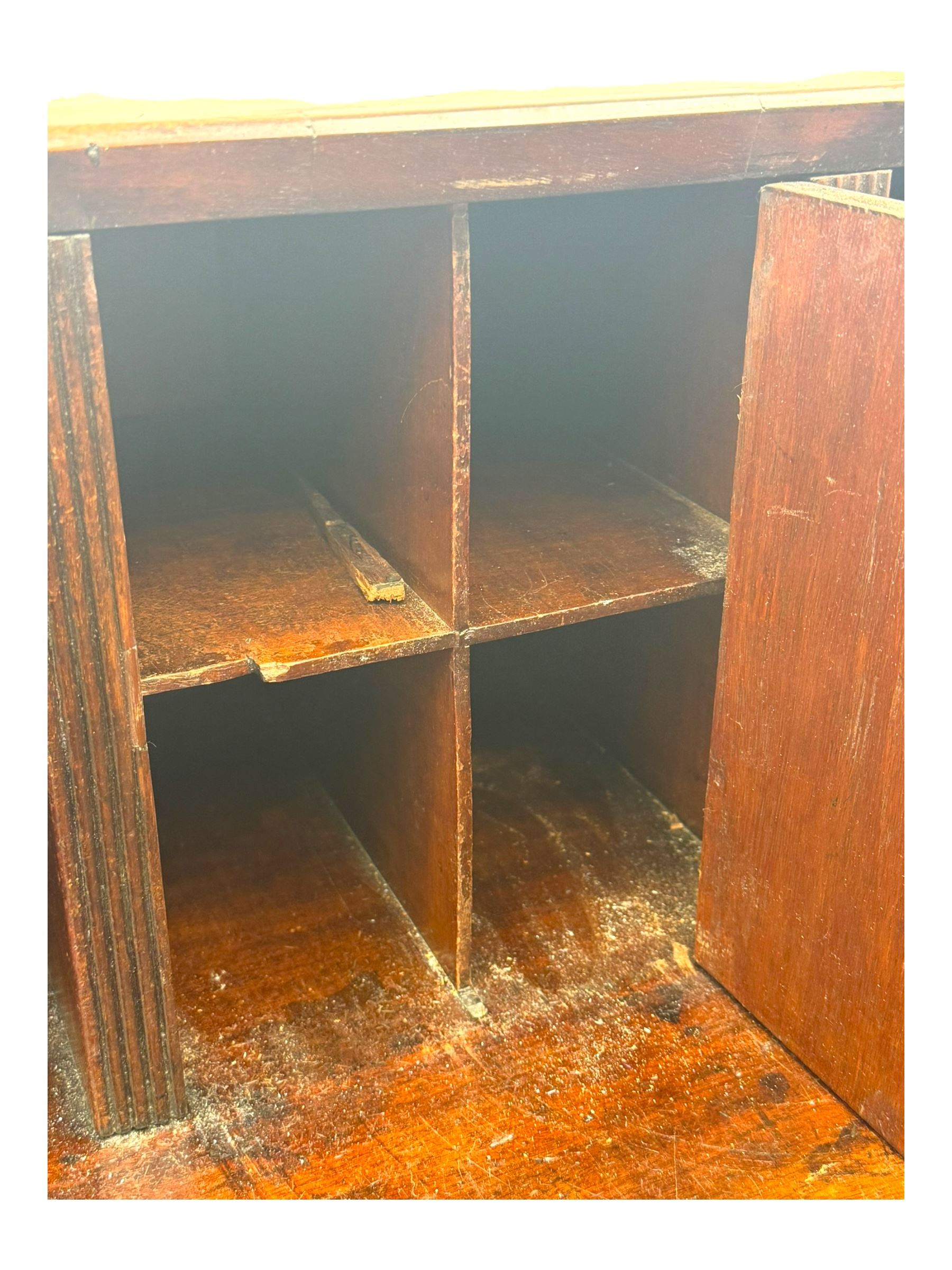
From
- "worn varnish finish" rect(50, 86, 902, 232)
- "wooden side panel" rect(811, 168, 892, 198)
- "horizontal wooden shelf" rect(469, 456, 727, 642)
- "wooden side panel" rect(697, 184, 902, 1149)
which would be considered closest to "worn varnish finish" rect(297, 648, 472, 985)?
"horizontal wooden shelf" rect(469, 456, 727, 642)

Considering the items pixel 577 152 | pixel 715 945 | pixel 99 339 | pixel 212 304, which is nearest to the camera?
pixel 99 339

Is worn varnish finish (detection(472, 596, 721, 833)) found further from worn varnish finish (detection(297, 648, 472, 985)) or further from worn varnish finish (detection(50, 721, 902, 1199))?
worn varnish finish (detection(297, 648, 472, 985))

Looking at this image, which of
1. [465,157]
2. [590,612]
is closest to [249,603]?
[590,612]

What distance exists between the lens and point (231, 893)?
5.46 ft

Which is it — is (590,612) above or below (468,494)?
below

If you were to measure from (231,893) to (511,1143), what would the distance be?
529 millimetres

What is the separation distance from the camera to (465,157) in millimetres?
1121

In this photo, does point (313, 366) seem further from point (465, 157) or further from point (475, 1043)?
point (475, 1043)

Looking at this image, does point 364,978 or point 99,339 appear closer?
point 99,339

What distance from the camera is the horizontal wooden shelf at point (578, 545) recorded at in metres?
1.41

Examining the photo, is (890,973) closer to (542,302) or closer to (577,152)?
(577,152)

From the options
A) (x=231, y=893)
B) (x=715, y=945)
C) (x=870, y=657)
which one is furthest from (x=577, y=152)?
(x=231, y=893)

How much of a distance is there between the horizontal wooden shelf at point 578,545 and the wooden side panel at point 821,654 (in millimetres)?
119

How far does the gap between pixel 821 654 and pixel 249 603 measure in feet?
1.91
